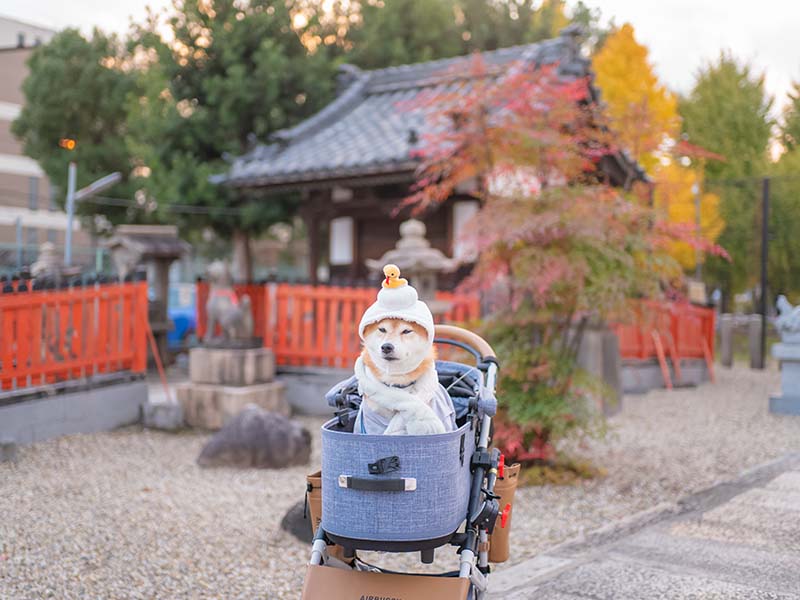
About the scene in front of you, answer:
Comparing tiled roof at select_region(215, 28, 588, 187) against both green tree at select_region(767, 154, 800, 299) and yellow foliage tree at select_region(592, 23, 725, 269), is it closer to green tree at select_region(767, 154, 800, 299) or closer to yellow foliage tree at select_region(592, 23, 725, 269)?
yellow foliage tree at select_region(592, 23, 725, 269)

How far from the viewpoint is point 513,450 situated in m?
6.26

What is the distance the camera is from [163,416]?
28.8 feet

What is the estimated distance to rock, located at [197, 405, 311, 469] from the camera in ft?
22.8

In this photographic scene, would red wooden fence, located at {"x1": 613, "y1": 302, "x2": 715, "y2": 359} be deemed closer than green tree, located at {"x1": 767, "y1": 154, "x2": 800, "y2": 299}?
Yes

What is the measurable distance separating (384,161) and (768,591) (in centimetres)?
776

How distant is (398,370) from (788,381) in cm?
910

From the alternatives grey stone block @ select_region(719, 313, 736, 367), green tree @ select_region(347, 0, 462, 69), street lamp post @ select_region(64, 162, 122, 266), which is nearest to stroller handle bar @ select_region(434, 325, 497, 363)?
street lamp post @ select_region(64, 162, 122, 266)

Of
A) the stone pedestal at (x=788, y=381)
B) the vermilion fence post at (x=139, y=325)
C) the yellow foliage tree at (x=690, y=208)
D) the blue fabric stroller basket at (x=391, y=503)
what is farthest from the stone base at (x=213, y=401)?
the yellow foliage tree at (x=690, y=208)

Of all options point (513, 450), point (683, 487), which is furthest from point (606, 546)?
point (683, 487)

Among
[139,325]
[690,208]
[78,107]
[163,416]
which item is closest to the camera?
[163,416]

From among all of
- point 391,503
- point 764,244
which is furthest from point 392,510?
point 764,244

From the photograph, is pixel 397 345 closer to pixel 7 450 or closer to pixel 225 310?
pixel 7 450

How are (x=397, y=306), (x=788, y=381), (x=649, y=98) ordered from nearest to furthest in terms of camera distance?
(x=397, y=306) < (x=788, y=381) < (x=649, y=98)

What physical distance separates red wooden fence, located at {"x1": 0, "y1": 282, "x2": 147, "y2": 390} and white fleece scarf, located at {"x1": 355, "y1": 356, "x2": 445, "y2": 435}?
5505mm
